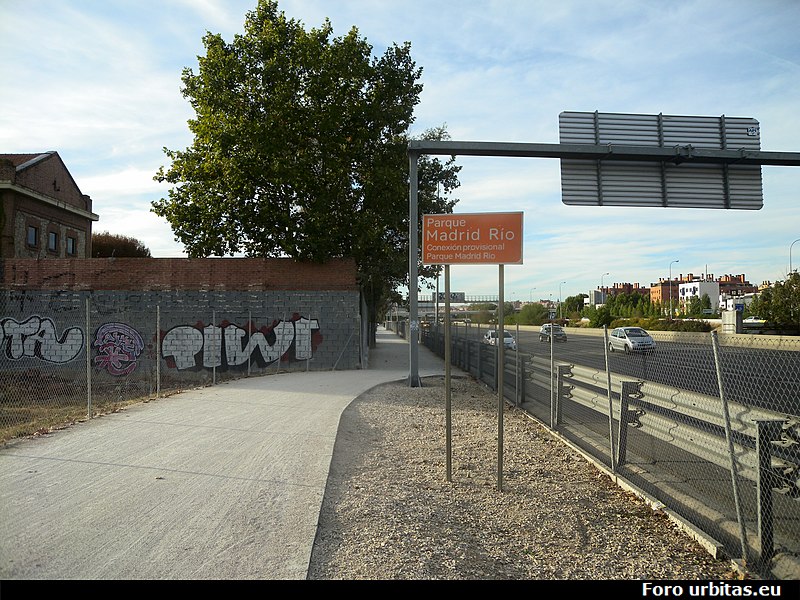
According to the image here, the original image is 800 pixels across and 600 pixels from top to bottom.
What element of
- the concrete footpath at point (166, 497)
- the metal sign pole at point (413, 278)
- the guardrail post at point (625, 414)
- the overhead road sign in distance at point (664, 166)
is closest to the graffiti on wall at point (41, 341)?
the metal sign pole at point (413, 278)

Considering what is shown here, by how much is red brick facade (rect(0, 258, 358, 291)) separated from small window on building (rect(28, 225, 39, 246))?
1672 centimetres

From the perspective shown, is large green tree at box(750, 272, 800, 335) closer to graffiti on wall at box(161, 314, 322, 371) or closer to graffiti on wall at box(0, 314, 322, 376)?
graffiti on wall at box(161, 314, 322, 371)

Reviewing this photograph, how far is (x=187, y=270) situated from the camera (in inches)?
885

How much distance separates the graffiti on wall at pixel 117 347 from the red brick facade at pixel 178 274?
1528 millimetres

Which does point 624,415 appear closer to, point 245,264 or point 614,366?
point 614,366

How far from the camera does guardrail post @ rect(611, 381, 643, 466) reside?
23.3 ft

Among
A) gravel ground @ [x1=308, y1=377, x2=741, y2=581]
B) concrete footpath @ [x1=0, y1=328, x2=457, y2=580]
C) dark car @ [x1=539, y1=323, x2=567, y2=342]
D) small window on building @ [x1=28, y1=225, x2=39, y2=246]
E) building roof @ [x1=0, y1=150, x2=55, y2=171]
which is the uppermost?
building roof @ [x1=0, y1=150, x2=55, y2=171]

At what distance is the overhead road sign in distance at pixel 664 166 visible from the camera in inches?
530

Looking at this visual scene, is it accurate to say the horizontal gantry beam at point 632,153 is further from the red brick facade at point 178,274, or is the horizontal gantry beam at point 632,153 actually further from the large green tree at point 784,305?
the large green tree at point 784,305

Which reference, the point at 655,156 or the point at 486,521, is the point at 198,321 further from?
the point at 486,521

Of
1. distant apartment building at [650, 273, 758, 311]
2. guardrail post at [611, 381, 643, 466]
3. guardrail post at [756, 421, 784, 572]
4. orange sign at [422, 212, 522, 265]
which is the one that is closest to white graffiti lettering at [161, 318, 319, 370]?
orange sign at [422, 212, 522, 265]

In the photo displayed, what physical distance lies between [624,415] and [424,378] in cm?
1180
